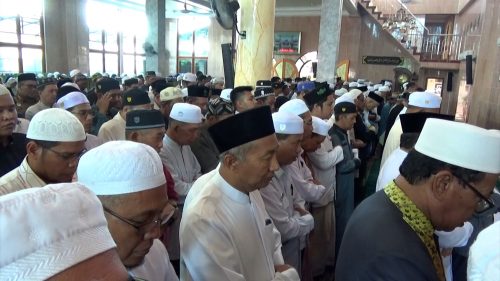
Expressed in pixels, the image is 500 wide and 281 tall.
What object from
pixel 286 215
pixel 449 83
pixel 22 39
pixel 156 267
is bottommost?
pixel 286 215

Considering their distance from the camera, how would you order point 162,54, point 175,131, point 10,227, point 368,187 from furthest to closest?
point 162,54 < point 368,187 < point 175,131 < point 10,227

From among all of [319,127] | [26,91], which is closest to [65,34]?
[26,91]

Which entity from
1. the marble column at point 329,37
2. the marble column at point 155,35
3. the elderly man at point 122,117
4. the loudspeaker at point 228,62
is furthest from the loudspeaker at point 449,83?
the elderly man at point 122,117

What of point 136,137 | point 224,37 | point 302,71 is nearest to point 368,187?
point 136,137

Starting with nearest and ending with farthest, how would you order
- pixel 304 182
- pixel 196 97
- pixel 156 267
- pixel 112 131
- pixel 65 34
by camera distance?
pixel 156 267 → pixel 304 182 → pixel 112 131 → pixel 196 97 → pixel 65 34

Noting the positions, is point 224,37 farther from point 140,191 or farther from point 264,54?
point 140,191

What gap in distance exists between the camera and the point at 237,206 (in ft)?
6.06

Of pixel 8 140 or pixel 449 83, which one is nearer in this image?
pixel 8 140

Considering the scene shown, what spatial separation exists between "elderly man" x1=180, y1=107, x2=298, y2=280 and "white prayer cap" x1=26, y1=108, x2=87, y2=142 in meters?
0.74

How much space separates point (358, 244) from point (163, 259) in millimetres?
790

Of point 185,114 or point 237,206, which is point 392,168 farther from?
point 185,114

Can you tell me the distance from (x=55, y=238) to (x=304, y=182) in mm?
2528

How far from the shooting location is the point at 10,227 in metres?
0.61

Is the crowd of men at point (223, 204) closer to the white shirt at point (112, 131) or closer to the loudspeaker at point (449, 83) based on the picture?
the white shirt at point (112, 131)
